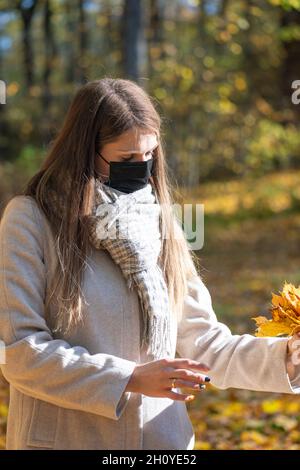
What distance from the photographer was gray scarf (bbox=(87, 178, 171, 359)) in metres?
2.45

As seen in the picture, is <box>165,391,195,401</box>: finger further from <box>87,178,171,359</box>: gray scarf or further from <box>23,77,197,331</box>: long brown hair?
<box>23,77,197,331</box>: long brown hair

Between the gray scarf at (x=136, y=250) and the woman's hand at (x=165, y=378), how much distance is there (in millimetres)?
229

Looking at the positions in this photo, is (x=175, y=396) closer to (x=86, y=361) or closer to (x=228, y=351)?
(x=86, y=361)

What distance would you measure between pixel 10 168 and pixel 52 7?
6054mm

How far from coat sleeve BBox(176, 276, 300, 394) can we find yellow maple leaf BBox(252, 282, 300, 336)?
0.04m

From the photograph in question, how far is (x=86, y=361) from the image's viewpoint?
7.47 ft

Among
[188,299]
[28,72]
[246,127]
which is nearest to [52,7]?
[28,72]

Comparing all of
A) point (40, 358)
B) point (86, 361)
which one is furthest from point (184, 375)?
point (40, 358)

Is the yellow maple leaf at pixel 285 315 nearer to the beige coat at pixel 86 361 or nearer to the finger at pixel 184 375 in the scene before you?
the beige coat at pixel 86 361

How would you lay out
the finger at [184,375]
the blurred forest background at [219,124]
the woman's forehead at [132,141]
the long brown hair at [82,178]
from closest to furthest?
the finger at [184,375], the long brown hair at [82,178], the woman's forehead at [132,141], the blurred forest background at [219,124]

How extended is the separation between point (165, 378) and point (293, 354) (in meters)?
0.56

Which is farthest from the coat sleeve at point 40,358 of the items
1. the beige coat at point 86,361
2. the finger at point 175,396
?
the finger at point 175,396

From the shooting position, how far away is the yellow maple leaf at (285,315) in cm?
254
